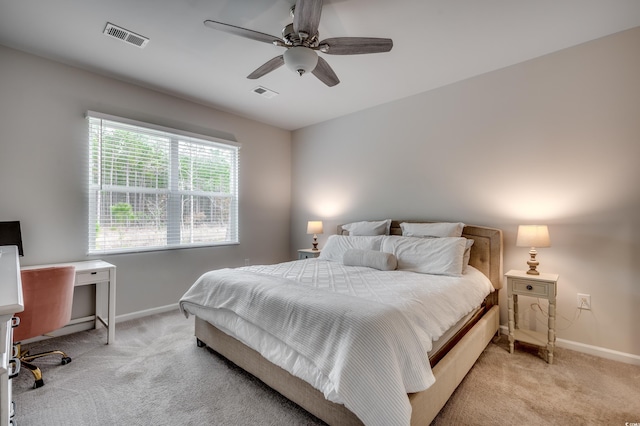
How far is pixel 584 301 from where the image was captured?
253 cm

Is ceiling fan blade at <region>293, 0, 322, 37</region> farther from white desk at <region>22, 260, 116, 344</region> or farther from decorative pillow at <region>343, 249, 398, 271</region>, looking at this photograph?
white desk at <region>22, 260, 116, 344</region>

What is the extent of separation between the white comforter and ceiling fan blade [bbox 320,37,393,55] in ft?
5.50

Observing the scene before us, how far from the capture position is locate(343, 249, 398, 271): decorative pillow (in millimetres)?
2752

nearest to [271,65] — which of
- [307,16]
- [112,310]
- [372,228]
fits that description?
[307,16]

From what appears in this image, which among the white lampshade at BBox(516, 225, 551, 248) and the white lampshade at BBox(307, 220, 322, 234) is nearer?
the white lampshade at BBox(516, 225, 551, 248)

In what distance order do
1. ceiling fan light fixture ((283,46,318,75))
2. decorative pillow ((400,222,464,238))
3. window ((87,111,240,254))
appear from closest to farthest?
ceiling fan light fixture ((283,46,318,75))
decorative pillow ((400,222,464,238))
window ((87,111,240,254))

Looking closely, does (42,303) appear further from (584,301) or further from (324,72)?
(584,301)

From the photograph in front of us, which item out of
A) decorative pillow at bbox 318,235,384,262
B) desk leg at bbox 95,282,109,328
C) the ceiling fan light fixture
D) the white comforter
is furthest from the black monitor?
decorative pillow at bbox 318,235,384,262

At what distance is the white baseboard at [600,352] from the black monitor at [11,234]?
16.0ft

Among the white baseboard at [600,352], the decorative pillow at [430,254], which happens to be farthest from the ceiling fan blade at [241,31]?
the white baseboard at [600,352]

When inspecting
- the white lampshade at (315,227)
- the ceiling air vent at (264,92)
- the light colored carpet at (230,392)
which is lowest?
the light colored carpet at (230,392)

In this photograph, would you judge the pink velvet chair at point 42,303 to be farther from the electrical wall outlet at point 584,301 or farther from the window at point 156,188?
the electrical wall outlet at point 584,301

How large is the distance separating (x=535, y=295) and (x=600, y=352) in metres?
0.74

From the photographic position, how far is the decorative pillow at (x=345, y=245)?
3289 millimetres
